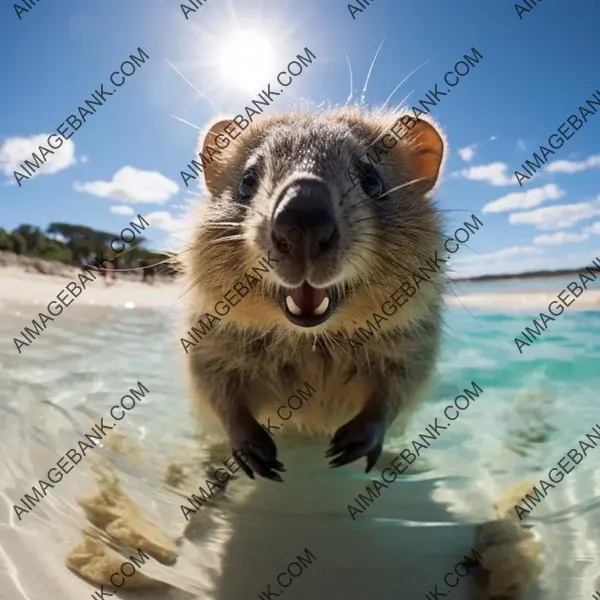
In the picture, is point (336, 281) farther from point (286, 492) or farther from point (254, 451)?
point (286, 492)

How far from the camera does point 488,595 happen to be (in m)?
2.89

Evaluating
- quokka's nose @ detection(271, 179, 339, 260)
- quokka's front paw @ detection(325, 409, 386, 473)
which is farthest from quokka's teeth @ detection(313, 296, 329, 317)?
quokka's front paw @ detection(325, 409, 386, 473)

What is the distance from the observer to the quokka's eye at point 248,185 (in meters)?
3.57

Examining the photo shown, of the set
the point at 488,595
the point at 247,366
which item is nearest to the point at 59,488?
the point at 247,366

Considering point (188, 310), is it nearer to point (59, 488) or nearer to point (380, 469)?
point (59, 488)

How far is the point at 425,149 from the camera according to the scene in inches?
168

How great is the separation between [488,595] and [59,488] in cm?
241

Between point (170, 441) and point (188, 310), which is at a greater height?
point (188, 310)

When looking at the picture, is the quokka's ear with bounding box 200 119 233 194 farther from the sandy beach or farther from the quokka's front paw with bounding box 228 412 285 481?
the sandy beach

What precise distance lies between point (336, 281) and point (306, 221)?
397 millimetres

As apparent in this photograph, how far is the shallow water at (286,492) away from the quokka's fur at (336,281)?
A: 0.55m

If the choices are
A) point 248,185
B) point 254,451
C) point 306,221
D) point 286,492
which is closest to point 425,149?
point 248,185

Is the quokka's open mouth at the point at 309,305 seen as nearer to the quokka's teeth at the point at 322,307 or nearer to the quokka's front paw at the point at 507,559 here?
the quokka's teeth at the point at 322,307

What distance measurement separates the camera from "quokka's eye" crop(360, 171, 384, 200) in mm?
3498
